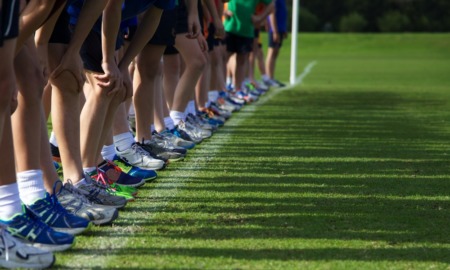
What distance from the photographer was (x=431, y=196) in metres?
5.69

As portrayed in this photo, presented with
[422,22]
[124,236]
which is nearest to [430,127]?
[124,236]

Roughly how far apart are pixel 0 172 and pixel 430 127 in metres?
7.09

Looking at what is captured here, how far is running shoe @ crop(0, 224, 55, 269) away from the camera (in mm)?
3746

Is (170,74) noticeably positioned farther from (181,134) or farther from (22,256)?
(22,256)

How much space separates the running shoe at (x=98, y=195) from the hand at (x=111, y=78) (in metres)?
0.50

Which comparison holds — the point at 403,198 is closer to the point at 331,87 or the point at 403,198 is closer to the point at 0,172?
the point at 0,172

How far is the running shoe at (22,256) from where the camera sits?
3.75m

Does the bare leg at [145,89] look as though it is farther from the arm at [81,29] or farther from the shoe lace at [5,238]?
the shoe lace at [5,238]

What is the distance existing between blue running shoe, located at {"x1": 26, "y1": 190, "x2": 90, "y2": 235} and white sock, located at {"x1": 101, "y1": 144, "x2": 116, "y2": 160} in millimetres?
1591

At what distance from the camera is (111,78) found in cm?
517

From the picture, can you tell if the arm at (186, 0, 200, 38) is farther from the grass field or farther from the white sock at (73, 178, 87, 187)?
the white sock at (73, 178, 87, 187)

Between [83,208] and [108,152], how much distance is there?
143 cm

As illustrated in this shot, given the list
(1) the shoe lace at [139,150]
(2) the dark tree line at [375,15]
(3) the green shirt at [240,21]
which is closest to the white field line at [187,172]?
(1) the shoe lace at [139,150]

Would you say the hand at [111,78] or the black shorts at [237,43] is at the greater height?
the hand at [111,78]
